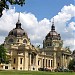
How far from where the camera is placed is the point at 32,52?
11575 centimetres

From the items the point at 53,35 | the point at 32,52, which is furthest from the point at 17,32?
the point at 53,35

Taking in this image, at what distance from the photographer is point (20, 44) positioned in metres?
116

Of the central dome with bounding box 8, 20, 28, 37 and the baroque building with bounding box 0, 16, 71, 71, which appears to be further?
the central dome with bounding box 8, 20, 28, 37

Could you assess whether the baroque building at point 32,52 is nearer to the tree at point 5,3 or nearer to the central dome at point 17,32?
the central dome at point 17,32

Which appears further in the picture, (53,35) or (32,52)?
(53,35)

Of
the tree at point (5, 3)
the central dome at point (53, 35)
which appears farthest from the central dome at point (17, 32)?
the tree at point (5, 3)

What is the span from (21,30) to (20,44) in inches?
287

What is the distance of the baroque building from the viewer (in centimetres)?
11138

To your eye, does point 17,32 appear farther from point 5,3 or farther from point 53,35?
point 5,3

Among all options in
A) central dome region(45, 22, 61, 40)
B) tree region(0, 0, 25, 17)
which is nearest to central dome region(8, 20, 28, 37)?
central dome region(45, 22, 61, 40)

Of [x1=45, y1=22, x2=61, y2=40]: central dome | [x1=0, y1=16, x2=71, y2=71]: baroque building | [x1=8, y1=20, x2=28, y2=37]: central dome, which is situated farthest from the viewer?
[x1=45, y1=22, x2=61, y2=40]: central dome

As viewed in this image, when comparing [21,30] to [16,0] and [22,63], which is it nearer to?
[22,63]

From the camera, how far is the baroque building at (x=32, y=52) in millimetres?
111375

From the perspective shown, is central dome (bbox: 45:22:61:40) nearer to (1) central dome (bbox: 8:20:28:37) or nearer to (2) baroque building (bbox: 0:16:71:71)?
(2) baroque building (bbox: 0:16:71:71)
